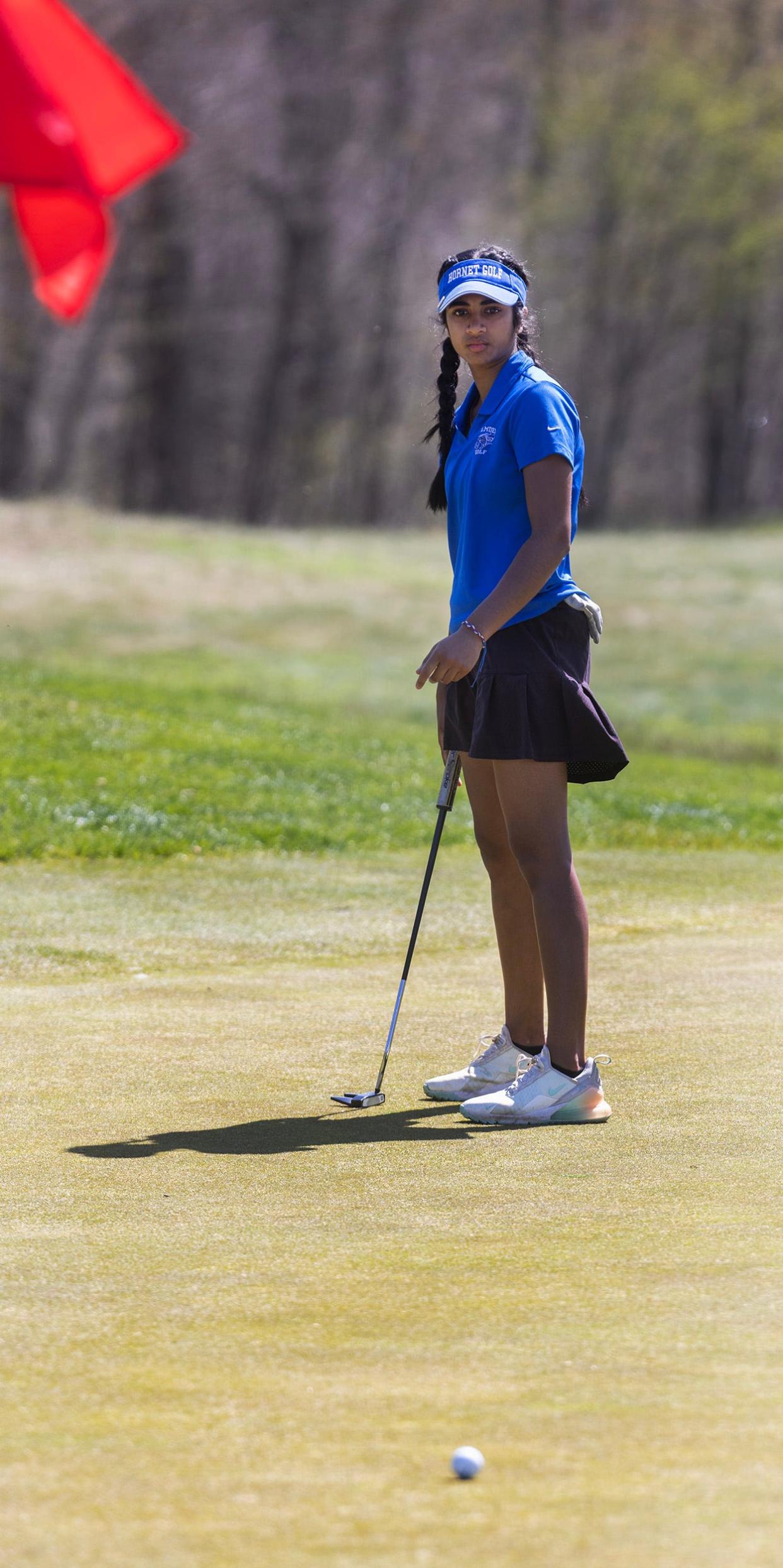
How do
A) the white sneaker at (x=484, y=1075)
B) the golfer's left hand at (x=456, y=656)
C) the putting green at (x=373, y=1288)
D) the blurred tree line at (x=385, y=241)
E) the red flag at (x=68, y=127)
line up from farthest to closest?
the blurred tree line at (x=385, y=241) < the white sneaker at (x=484, y=1075) < the golfer's left hand at (x=456, y=656) < the red flag at (x=68, y=127) < the putting green at (x=373, y=1288)

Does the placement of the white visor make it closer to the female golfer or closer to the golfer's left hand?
the female golfer

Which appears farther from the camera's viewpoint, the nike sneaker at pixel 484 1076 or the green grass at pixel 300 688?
the green grass at pixel 300 688

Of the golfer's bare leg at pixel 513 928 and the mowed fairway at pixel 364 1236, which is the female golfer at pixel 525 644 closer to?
the golfer's bare leg at pixel 513 928

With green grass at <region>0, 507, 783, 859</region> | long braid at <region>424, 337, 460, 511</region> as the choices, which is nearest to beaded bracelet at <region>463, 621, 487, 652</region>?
long braid at <region>424, 337, 460, 511</region>

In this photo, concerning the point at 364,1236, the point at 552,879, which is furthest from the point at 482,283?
the point at 364,1236

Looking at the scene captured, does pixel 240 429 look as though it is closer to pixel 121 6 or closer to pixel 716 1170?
pixel 121 6

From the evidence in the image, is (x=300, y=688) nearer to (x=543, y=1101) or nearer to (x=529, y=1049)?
(x=529, y=1049)

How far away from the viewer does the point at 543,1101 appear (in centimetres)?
477

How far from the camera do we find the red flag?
10.5 ft

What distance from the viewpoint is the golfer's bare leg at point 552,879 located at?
4863mm

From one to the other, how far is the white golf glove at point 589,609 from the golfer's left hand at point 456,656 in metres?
0.36

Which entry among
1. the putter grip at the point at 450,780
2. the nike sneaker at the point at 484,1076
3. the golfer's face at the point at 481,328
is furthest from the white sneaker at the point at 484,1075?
the golfer's face at the point at 481,328

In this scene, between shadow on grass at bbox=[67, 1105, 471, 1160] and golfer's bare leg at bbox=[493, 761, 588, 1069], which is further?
golfer's bare leg at bbox=[493, 761, 588, 1069]

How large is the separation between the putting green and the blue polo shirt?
1333 mm
